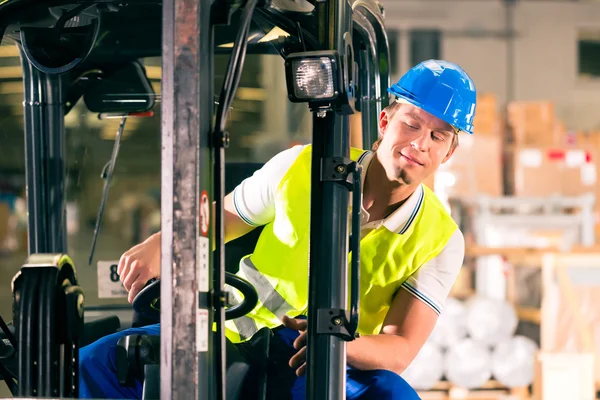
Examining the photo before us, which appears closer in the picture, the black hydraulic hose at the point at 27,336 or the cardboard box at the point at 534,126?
the black hydraulic hose at the point at 27,336

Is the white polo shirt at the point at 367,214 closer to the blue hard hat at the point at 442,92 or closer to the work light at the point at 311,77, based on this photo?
the blue hard hat at the point at 442,92

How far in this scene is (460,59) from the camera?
15.6m

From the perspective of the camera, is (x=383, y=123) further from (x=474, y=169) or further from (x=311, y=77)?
(x=474, y=169)

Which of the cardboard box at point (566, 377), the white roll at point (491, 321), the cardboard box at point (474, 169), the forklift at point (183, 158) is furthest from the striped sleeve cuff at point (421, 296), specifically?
the cardboard box at point (474, 169)

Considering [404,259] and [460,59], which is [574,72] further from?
[404,259]

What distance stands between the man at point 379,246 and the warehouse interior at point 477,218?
14cm

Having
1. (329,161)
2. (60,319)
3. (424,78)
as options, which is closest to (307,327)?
(329,161)

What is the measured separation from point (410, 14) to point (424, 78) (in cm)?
1337

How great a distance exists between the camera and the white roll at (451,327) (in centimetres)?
602

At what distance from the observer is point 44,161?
2936 mm

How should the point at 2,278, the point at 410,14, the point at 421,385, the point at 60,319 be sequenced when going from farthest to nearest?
the point at 410,14 → the point at 421,385 → the point at 2,278 → the point at 60,319

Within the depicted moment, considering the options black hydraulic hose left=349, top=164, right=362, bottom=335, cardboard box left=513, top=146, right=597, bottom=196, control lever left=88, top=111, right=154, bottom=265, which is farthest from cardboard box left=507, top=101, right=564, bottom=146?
black hydraulic hose left=349, top=164, right=362, bottom=335

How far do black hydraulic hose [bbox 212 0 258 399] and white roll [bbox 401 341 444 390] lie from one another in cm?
424

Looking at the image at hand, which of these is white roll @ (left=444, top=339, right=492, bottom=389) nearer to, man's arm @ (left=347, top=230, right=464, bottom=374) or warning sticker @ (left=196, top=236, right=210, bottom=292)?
man's arm @ (left=347, top=230, right=464, bottom=374)
